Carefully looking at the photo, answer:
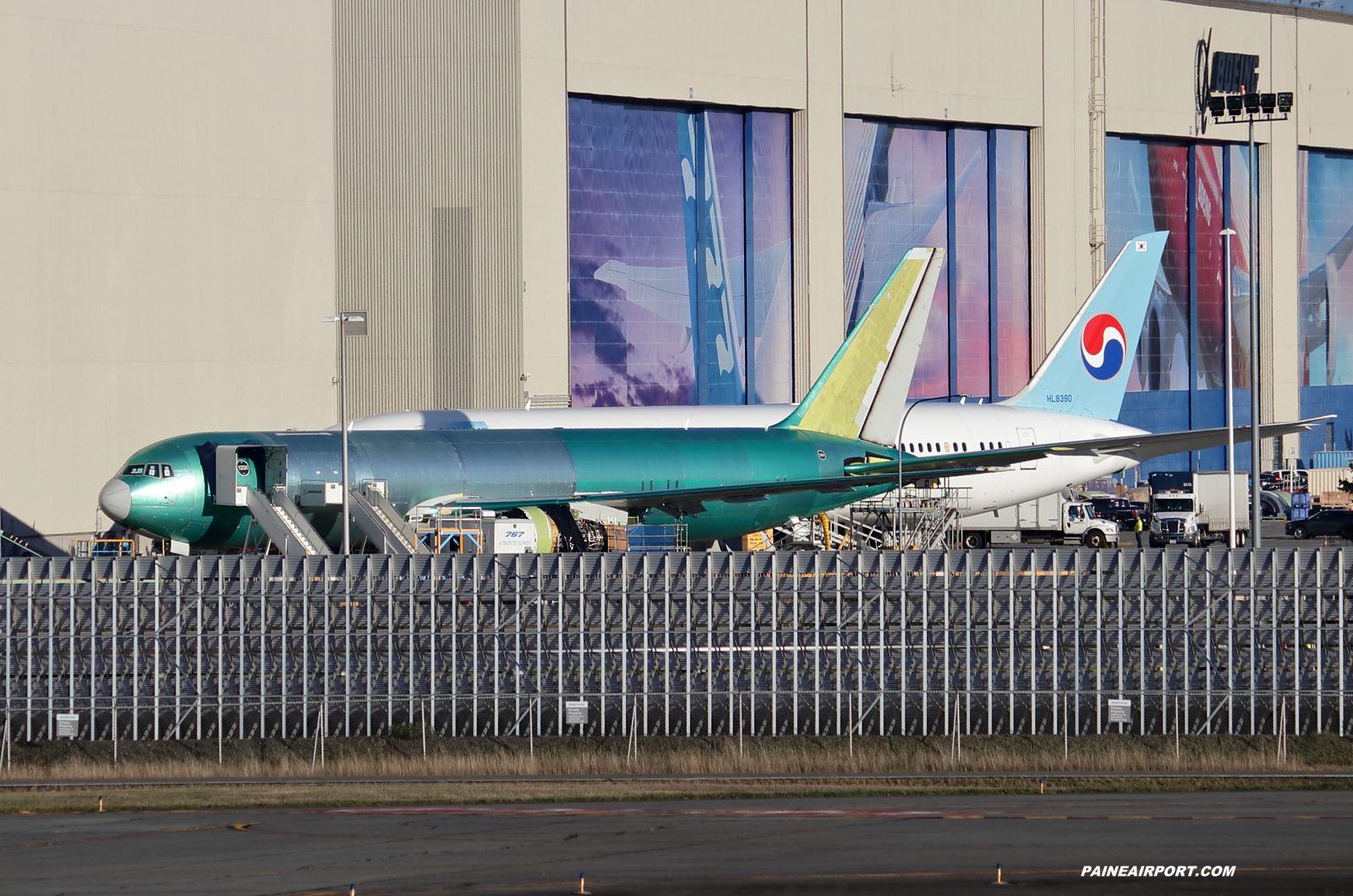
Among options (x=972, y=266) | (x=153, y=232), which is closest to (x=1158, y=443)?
(x=972, y=266)

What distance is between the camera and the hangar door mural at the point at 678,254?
258 ft

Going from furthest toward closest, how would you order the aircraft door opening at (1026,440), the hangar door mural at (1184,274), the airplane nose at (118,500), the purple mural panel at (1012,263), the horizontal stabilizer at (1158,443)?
the hangar door mural at (1184,274)
the purple mural panel at (1012,263)
the aircraft door opening at (1026,440)
the horizontal stabilizer at (1158,443)
the airplane nose at (118,500)

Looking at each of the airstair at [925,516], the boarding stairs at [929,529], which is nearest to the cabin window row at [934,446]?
the airstair at [925,516]

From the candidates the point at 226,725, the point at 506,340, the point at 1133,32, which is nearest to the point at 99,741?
the point at 226,725

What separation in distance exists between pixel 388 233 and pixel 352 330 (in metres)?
34.6

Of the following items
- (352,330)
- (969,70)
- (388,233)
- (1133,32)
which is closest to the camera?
(352,330)

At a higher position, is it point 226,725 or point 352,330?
point 352,330

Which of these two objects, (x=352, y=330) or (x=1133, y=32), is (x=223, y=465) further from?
(x=1133, y=32)

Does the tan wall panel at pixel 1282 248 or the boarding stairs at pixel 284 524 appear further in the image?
the tan wall panel at pixel 1282 248

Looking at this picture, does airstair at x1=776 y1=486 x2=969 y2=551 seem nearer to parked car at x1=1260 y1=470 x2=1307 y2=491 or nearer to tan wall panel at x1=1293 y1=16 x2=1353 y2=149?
parked car at x1=1260 y1=470 x2=1307 y2=491

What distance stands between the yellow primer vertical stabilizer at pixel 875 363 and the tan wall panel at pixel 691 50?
27.6 m


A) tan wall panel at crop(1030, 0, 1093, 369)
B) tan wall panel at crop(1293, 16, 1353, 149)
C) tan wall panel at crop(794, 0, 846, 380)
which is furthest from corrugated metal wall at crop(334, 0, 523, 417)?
tan wall panel at crop(1293, 16, 1353, 149)

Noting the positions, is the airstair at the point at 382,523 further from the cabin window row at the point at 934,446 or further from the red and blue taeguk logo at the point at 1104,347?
the red and blue taeguk logo at the point at 1104,347

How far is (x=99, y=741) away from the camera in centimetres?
2711
